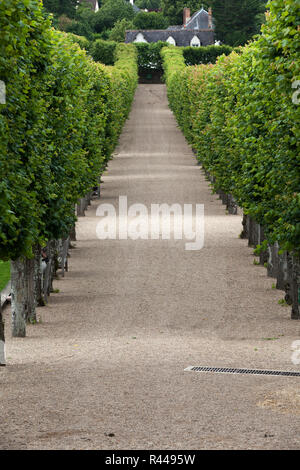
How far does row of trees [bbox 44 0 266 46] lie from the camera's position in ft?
376

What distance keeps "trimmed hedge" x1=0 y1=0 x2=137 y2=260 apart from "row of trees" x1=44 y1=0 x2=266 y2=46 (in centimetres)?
7358

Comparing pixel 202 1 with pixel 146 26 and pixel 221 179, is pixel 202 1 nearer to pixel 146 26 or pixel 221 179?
pixel 146 26

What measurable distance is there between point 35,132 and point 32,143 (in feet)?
0.66

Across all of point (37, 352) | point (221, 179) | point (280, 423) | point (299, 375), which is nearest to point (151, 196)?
point (221, 179)

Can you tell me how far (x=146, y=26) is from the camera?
468 feet

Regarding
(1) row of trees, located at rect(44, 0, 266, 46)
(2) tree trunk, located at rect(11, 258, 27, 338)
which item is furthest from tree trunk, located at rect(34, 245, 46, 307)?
(1) row of trees, located at rect(44, 0, 266, 46)

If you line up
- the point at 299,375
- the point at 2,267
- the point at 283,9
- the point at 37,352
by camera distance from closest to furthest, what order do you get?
1. the point at 299,375
2. the point at 283,9
3. the point at 37,352
4. the point at 2,267

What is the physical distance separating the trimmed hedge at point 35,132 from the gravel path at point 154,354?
7.07 ft

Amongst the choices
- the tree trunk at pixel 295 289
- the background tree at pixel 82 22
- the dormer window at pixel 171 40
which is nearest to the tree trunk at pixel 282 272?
the tree trunk at pixel 295 289

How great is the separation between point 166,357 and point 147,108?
77.1 metres

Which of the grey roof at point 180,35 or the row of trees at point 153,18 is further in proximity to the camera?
the grey roof at point 180,35

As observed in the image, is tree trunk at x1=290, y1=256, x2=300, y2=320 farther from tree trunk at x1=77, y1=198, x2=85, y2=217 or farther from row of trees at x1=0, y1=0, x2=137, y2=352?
Answer: tree trunk at x1=77, y1=198, x2=85, y2=217

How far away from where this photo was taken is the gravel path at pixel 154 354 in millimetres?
9677

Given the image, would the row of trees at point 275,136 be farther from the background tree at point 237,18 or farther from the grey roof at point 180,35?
the grey roof at point 180,35
